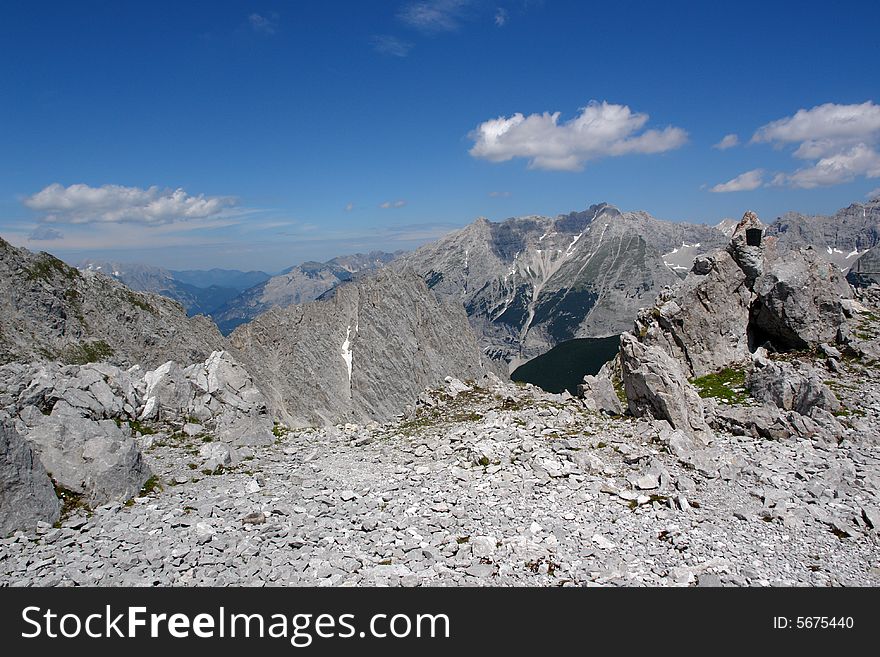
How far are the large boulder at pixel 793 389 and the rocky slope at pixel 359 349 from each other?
65.0 meters

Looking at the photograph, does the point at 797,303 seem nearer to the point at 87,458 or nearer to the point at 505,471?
the point at 505,471

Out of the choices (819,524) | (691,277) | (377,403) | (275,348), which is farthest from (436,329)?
(819,524)

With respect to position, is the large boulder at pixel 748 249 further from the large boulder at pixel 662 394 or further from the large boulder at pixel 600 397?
the large boulder at pixel 662 394

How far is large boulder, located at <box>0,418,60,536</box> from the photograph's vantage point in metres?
12.3

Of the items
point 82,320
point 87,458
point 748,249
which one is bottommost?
point 87,458

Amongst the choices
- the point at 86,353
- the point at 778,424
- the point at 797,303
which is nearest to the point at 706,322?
the point at 797,303

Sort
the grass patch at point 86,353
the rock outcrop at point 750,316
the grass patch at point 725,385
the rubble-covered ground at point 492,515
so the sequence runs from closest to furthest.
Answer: the rubble-covered ground at point 492,515 < the grass patch at point 725,385 < the rock outcrop at point 750,316 < the grass patch at point 86,353

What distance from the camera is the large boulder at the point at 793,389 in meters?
22.5

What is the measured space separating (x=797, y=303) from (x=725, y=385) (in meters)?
10.0

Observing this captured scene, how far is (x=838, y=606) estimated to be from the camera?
408 inches

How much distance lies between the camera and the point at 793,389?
24.1 meters

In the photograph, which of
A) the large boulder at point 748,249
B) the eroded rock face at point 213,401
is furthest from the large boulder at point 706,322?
the eroded rock face at point 213,401

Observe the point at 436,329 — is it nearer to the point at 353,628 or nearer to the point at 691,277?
the point at 691,277

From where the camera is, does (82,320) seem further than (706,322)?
Yes
